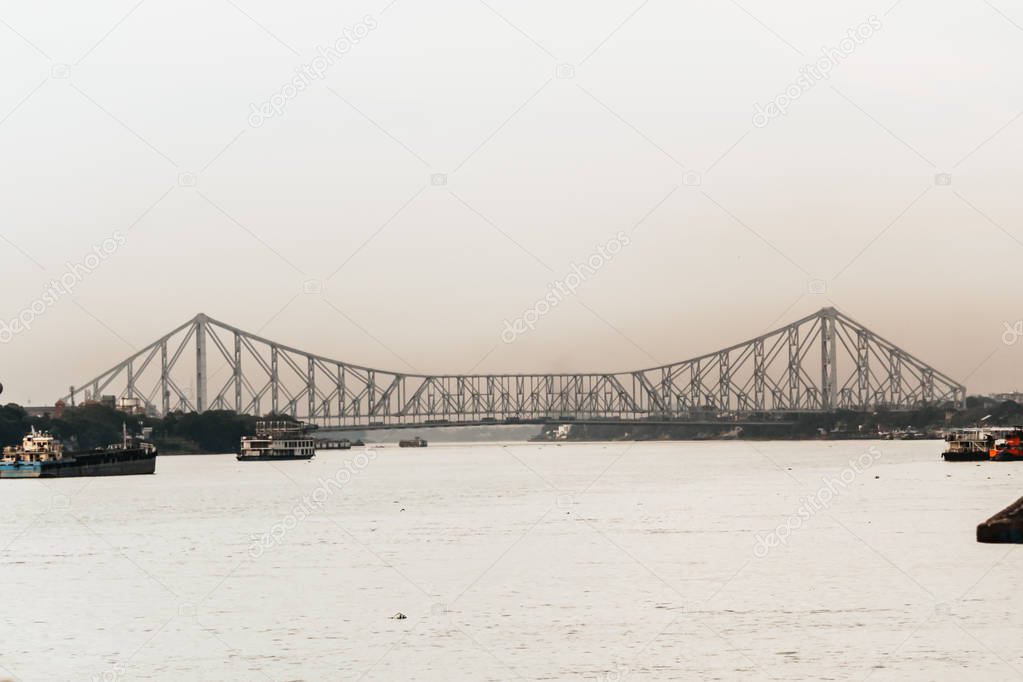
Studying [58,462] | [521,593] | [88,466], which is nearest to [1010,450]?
[88,466]

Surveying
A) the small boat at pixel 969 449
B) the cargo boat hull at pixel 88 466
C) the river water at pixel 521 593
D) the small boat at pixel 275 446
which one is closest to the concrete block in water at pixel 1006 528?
the river water at pixel 521 593

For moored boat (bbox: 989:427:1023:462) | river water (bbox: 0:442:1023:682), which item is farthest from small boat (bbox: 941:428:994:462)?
river water (bbox: 0:442:1023:682)

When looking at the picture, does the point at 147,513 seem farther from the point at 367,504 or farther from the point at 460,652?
the point at 460,652

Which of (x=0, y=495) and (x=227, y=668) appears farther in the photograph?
(x=0, y=495)

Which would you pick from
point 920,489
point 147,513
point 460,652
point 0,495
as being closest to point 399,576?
point 460,652

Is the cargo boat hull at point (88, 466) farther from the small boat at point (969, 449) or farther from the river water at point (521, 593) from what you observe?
the small boat at point (969, 449)

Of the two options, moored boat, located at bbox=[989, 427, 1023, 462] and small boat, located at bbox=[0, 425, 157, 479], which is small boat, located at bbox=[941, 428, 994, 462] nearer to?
moored boat, located at bbox=[989, 427, 1023, 462]

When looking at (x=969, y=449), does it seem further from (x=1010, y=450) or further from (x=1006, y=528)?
(x=1006, y=528)

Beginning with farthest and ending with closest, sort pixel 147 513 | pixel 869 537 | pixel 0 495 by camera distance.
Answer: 1. pixel 0 495
2. pixel 147 513
3. pixel 869 537
